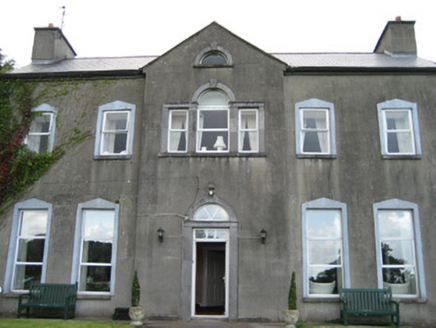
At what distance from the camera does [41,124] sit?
15016mm

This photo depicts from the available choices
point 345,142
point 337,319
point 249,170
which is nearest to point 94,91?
point 249,170

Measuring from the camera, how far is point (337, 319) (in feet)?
40.7

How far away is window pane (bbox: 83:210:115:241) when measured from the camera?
13.7 m

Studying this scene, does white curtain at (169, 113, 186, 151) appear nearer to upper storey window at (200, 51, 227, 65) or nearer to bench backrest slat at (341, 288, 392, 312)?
upper storey window at (200, 51, 227, 65)

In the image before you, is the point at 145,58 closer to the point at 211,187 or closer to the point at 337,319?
the point at 211,187

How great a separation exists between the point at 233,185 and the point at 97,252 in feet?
16.0

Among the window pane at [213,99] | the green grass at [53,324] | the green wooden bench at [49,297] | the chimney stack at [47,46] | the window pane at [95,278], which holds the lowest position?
the green grass at [53,324]

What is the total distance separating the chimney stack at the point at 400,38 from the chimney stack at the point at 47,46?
13.3 metres

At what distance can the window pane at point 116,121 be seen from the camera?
48.0ft

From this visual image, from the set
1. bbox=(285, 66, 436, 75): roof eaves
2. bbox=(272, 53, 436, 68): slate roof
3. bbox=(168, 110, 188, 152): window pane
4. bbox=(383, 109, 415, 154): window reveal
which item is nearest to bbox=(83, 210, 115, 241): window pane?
bbox=(168, 110, 188, 152): window pane

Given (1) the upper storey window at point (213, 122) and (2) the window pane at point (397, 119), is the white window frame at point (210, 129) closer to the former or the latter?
(1) the upper storey window at point (213, 122)

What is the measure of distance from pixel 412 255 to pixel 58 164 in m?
11.8

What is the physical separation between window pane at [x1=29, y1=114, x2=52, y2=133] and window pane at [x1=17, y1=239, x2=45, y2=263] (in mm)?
3845

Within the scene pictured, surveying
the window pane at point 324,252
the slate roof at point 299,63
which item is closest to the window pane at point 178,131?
the slate roof at point 299,63
